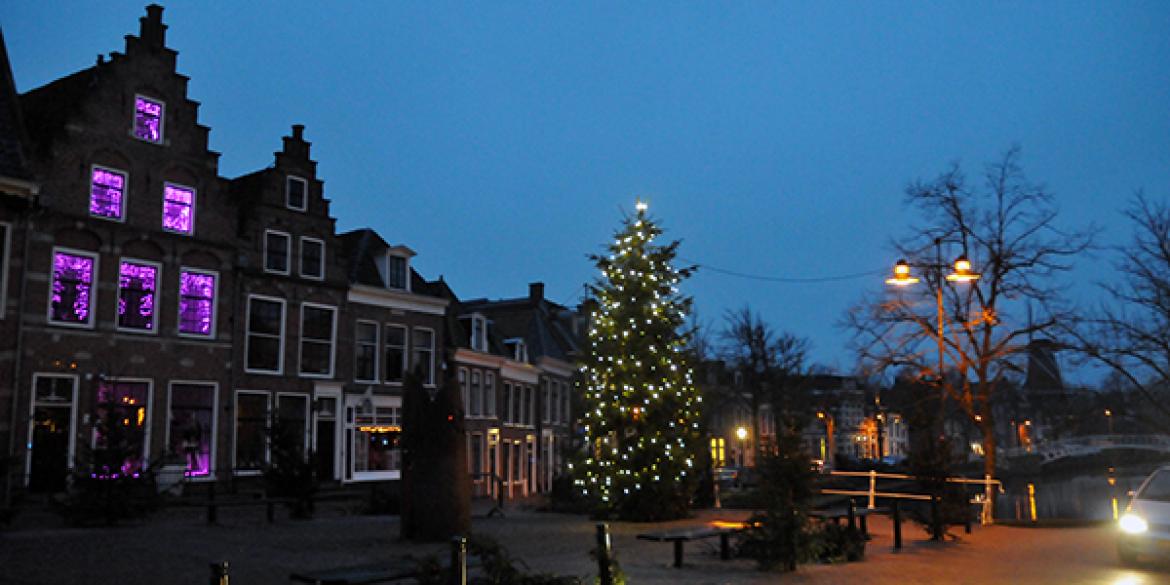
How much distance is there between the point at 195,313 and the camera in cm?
2811

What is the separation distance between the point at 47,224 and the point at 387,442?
14531 millimetres

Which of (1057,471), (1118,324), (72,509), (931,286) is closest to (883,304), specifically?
(931,286)

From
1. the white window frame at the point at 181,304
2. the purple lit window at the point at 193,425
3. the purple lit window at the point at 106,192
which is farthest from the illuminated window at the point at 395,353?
the purple lit window at the point at 106,192

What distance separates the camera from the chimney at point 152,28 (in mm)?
27609

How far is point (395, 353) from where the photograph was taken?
116 feet

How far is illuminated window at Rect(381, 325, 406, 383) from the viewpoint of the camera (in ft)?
115

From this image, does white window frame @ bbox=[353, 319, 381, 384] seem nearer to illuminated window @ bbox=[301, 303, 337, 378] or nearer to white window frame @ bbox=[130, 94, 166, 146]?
illuminated window @ bbox=[301, 303, 337, 378]

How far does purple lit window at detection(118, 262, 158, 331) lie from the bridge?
217 feet

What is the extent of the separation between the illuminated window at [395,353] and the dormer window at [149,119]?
36.2ft

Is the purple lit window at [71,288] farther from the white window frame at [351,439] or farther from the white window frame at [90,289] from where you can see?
the white window frame at [351,439]

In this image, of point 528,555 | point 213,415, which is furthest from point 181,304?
point 528,555

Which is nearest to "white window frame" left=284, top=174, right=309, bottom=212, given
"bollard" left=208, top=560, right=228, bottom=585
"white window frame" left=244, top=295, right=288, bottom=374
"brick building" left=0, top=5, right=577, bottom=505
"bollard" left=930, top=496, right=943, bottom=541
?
"brick building" left=0, top=5, right=577, bottom=505

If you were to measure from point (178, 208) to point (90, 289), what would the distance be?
376cm

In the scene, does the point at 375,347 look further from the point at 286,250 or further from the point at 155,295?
the point at 155,295
